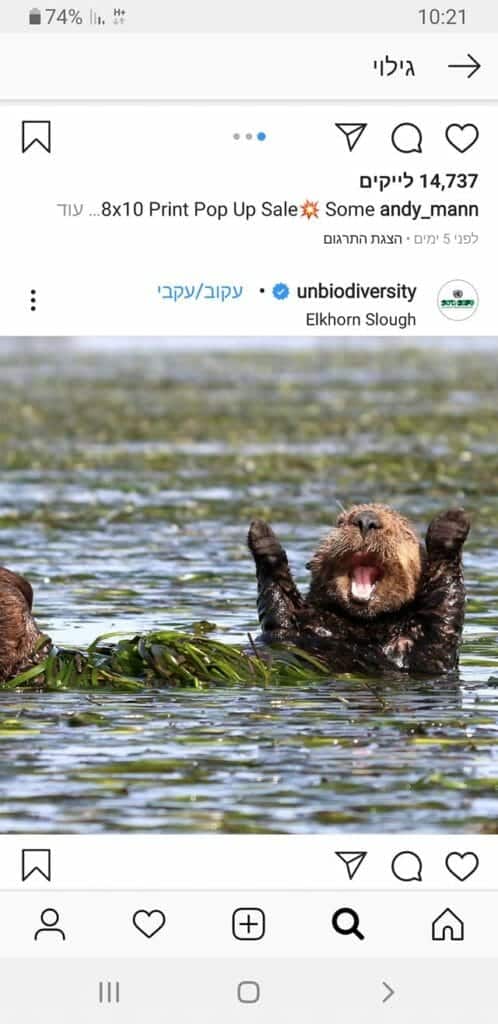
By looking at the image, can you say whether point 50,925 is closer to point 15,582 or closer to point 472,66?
point 15,582

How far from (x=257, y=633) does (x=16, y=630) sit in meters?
2.24

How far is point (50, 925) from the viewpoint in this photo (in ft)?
17.6

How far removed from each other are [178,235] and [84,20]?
3.28ft

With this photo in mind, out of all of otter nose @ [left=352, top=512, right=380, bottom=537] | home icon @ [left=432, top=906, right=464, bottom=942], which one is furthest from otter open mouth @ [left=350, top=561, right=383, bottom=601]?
home icon @ [left=432, top=906, right=464, bottom=942]

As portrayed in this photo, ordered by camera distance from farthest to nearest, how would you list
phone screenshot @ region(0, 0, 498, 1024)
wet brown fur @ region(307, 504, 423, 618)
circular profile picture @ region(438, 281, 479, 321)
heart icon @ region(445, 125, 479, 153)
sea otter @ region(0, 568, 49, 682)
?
wet brown fur @ region(307, 504, 423, 618) < sea otter @ region(0, 568, 49, 682) < circular profile picture @ region(438, 281, 479, 321) < heart icon @ region(445, 125, 479, 153) < phone screenshot @ region(0, 0, 498, 1024)

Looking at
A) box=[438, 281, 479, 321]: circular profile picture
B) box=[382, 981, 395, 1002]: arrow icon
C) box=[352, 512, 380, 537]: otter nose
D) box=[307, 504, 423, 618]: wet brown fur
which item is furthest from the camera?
box=[307, 504, 423, 618]: wet brown fur

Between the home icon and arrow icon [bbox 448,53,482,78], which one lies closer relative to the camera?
the home icon

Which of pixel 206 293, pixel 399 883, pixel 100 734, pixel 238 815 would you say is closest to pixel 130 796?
pixel 238 815

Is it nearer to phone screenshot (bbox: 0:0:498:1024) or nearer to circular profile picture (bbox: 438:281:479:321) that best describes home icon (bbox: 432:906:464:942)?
phone screenshot (bbox: 0:0:498:1024)

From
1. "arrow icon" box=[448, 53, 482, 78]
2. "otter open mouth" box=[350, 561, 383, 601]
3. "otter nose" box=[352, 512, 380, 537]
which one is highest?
"arrow icon" box=[448, 53, 482, 78]

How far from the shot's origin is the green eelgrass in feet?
29.5

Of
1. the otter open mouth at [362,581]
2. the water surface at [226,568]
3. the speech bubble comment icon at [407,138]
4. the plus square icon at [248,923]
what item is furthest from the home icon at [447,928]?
the otter open mouth at [362,581]

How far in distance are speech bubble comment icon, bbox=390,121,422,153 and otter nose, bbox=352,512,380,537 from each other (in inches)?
74.6

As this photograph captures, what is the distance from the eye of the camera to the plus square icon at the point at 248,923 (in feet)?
17.6
